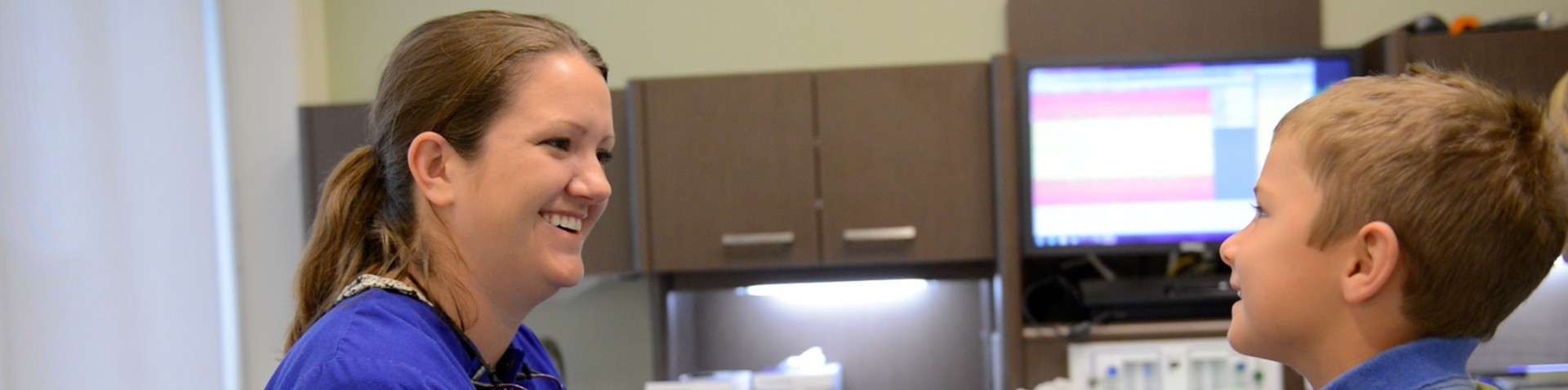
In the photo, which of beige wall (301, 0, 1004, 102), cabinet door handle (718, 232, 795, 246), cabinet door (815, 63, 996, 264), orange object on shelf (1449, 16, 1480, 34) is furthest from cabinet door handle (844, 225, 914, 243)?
orange object on shelf (1449, 16, 1480, 34)

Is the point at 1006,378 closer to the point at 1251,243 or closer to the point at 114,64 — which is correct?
the point at 1251,243

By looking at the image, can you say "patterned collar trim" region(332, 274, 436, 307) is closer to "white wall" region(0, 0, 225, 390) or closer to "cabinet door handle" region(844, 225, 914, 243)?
"white wall" region(0, 0, 225, 390)

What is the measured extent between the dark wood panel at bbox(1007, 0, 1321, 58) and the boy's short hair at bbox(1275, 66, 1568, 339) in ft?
6.30

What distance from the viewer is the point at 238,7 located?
9.75 ft

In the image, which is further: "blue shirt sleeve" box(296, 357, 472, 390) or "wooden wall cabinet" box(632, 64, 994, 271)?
"wooden wall cabinet" box(632, 64, 994, 271)

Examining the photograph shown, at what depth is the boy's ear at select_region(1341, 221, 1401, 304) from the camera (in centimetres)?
98

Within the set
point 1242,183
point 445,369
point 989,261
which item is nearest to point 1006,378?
point 989,261

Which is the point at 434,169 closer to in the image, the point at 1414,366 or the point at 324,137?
the point at 1414,366

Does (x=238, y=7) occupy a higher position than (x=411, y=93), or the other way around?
(x=238, y=7)

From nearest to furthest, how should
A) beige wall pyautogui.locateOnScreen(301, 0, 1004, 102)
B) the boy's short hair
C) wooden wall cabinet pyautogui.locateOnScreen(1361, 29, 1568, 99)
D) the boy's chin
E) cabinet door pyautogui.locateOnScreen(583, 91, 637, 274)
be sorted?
the boy's short hair
the boy's chin
wooden wall cabinet pyautogui.locateOnScreen(1361, 29, 1568, 99)
cabinet door pyautogui.locateOnScreen(583, 91, 637, 274)
beige wall pyautogui.locateOnScreen(301, 0, 1004, 102)

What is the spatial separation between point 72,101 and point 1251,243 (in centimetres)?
205

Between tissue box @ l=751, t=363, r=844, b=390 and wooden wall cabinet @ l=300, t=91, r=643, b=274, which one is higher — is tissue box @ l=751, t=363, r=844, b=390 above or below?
below

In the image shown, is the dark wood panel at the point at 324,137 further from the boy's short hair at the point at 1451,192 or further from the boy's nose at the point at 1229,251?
the boy's short hair at the point at 1451,192

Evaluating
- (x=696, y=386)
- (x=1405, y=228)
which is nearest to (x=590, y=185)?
(x=1405, y=228)
